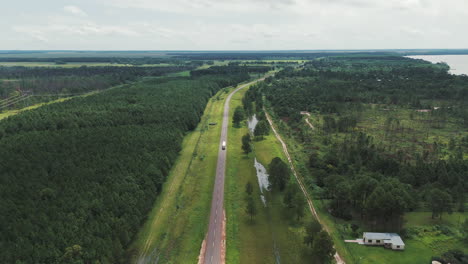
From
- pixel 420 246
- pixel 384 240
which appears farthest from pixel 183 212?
pixel 420 246

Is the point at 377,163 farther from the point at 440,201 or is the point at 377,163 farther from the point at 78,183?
the point at 78,183

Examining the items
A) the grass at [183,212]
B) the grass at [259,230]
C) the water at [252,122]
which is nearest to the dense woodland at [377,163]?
the water at [252,122]

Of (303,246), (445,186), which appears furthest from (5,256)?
(445,186)

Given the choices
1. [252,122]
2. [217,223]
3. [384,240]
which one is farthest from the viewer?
[252,122]

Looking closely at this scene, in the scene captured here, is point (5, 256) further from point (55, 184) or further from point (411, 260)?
point (411, 260)

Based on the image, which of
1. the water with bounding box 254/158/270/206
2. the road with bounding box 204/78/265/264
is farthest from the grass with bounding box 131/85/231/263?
the water with bounding box 254/158/270/206

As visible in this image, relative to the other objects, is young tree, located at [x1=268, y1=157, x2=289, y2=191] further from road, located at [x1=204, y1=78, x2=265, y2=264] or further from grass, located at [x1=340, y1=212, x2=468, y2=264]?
grass, located at [x1=340, y1=212, x2=468, y2=264]
